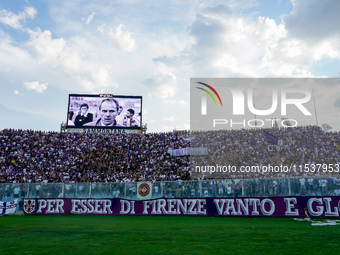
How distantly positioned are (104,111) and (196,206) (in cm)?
2914

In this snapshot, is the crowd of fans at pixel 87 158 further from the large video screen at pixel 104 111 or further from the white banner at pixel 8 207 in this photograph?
the white banner at pixel 8 207

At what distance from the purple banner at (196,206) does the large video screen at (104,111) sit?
76.0 ft

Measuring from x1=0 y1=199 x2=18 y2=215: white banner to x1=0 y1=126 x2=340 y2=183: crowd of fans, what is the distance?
10.2 m

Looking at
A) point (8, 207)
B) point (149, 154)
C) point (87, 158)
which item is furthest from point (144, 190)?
point (87, 158)

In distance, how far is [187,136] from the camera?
138 feet

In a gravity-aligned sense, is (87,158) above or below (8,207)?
above

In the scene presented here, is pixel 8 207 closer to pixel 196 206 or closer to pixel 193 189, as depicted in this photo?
pixel 193 189

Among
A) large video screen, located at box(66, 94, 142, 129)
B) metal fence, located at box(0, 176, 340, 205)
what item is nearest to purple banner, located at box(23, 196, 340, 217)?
metal fence, located at box(0, 176, 340, 205)

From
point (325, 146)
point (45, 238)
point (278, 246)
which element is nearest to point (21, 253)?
point (45, 238)

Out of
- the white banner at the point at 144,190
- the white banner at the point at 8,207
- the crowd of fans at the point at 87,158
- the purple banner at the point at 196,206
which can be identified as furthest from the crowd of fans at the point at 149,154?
the white banner at the point at 144,190

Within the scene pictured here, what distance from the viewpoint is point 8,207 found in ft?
75.4

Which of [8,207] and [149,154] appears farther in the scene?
[149,154]

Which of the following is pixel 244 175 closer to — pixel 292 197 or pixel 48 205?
pixel 292 197

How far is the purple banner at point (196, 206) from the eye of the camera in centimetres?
1853
